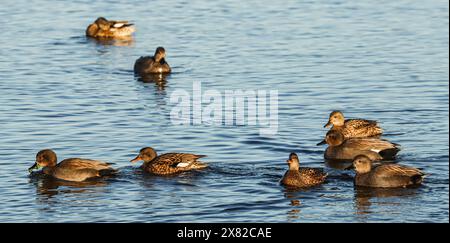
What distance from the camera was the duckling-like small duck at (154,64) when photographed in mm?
31625

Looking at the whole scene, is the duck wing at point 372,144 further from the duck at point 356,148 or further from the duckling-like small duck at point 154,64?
the duckling-like small duck at point 154,64

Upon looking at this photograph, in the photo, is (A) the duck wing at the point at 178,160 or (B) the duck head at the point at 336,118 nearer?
(A) the duck wing at the point at 178,160

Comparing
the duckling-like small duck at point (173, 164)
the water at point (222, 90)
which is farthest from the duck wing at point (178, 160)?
the water at point (222, 90)

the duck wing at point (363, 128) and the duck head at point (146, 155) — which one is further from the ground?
the duck wing at point (363, 128)

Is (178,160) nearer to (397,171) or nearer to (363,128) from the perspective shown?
(397,171)

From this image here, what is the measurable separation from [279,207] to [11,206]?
4.21 metres

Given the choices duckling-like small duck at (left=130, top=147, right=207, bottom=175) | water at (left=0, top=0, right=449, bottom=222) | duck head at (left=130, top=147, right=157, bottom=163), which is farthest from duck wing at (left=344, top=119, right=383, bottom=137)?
duck head at (left=130, top=147, right=157, bottom=163)

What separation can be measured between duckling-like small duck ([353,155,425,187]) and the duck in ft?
5.78

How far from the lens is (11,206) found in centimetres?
1923

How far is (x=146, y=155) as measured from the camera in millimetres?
21719

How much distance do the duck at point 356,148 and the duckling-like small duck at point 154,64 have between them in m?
9.56

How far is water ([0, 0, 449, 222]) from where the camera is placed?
19.3 metres

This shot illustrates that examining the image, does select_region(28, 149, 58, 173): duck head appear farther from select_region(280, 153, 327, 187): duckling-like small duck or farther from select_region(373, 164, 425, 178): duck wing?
select_region(373, 164, 425, 178): duck wing

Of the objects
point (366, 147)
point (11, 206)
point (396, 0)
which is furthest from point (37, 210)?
point (396, 0)
